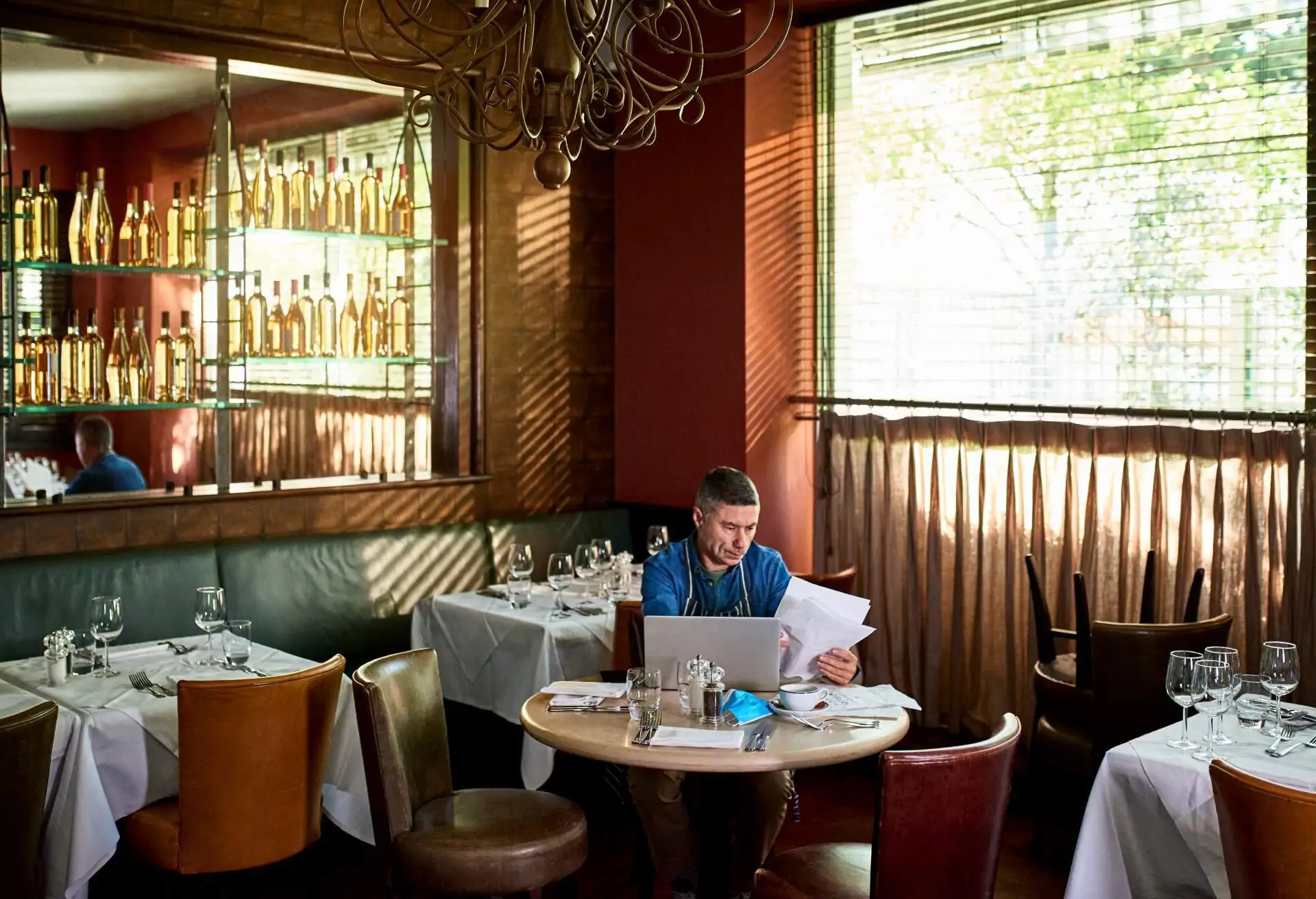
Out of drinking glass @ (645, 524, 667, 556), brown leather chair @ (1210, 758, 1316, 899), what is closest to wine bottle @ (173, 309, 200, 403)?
drinking glass @ (645, 524, 667, 556)

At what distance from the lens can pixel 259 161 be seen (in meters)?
5.50

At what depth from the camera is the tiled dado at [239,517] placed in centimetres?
485

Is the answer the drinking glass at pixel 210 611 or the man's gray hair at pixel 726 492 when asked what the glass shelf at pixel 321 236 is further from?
the man's gray hair at pixel 726 492

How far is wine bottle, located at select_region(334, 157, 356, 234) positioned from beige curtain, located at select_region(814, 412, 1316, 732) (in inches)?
88.1

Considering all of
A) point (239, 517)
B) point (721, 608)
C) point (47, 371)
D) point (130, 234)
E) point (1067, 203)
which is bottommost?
point (721, 608)

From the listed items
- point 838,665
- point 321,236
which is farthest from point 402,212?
point 838,665

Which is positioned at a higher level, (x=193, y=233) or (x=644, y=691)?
(x=193, y=233)

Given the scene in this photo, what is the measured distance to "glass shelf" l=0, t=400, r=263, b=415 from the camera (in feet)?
15.8

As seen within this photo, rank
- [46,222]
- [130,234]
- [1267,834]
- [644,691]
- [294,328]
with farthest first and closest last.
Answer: [294,328], [130,234], [46,222], [644,691], [1267,834]

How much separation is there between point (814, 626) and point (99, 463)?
9.89 feet

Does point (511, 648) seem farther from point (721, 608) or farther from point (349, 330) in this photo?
point (349, 330)

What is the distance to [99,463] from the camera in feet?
16.7

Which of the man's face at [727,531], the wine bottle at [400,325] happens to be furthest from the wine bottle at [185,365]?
the man's face at [727,531]

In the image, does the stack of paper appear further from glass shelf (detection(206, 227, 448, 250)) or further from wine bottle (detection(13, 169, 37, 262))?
wine bottle (detection(13, 169, 37, 262))
